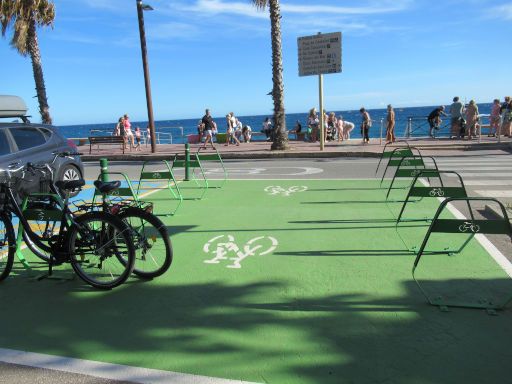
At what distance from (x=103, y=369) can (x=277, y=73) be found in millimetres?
15818

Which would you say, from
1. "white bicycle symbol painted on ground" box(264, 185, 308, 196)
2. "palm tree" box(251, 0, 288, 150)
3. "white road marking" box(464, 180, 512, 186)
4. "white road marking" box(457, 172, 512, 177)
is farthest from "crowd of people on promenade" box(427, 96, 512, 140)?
"white bicycle symbol painted on ground" box(264, 185, 308, 196)

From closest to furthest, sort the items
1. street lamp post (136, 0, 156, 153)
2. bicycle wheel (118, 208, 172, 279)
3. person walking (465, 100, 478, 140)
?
bicycle wheel (118, 208, 172, 279), street lamp post (136, 0, 156, 153), person walking (465, 100, 478, 140)

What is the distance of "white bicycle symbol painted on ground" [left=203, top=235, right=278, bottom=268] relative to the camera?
201 inches

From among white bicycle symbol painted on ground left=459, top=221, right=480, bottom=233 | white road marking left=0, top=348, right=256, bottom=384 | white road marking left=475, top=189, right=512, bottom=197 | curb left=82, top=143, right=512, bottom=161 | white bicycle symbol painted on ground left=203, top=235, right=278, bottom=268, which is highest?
white bicycle symbol painted on ground left=459, top=221, right=480, bottom=233

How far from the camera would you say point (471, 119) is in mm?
19391

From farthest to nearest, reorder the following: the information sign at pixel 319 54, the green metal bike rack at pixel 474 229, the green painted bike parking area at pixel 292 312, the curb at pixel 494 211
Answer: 1. the information sign at pixel 319 54
2. the curb at pixel 494 211
3. the green metal bike rack at pixel 474 229
4. the green painted bike parking area at pixel 292 312

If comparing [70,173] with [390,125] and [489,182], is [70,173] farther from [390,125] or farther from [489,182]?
[390,125]

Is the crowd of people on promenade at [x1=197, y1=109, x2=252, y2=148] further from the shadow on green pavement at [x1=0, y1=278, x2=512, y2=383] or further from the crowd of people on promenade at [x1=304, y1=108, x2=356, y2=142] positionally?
the shadow on green pavement at [x1=0, y1=278, x2=512, y2=383]

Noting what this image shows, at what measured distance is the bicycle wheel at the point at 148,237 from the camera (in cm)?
434

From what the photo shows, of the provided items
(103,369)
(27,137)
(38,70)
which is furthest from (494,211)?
(38,70)

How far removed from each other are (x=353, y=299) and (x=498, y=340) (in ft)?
3.82

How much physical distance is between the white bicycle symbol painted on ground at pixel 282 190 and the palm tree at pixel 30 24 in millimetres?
16396

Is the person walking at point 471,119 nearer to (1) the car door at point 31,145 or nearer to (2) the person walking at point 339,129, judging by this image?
(2) the person walking at point 339,129

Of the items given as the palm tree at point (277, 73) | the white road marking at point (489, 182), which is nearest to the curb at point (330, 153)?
the palm tree at point (277, 73)
